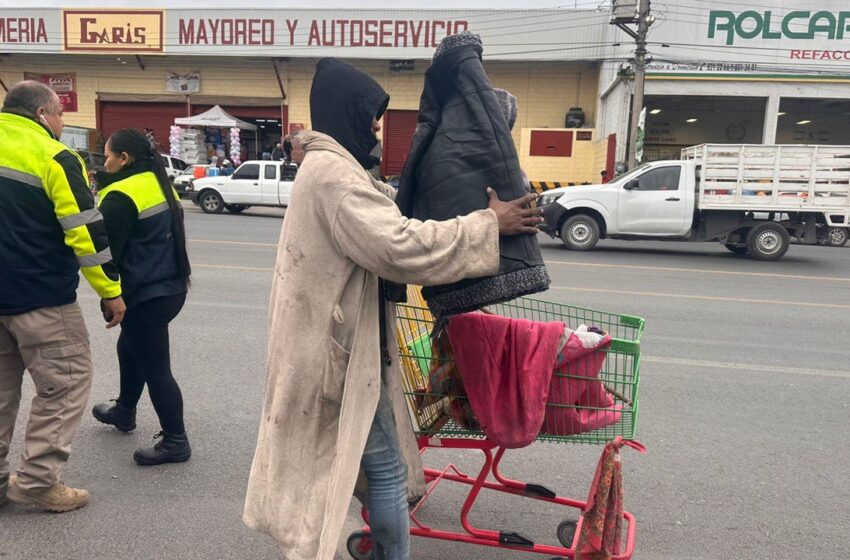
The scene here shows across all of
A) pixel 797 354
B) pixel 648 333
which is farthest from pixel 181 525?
pixel 797 354

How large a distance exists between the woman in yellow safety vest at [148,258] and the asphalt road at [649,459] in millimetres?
379

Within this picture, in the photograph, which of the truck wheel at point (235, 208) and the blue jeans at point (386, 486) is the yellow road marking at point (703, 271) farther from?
the truck wheel at point (235, 208)

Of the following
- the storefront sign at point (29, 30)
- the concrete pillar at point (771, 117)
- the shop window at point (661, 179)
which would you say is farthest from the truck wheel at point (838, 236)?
the storefront sign at point (29, 30)

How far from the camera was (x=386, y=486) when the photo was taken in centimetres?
231

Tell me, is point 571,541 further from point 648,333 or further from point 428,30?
point 428,30

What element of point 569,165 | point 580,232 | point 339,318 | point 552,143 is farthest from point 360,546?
point 569,165

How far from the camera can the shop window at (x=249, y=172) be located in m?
19.6

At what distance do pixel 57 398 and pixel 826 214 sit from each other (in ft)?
45.6

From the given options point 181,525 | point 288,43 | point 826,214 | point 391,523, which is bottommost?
point 181,525

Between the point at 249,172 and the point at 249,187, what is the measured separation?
458 millimetres

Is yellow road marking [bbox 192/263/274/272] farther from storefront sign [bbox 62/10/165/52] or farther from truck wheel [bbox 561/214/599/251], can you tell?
storefront sign [bbox 62/10/165/52]

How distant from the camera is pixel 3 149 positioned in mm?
3047

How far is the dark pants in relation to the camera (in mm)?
3652

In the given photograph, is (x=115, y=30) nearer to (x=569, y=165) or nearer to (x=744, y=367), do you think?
(x=569, y=165)
